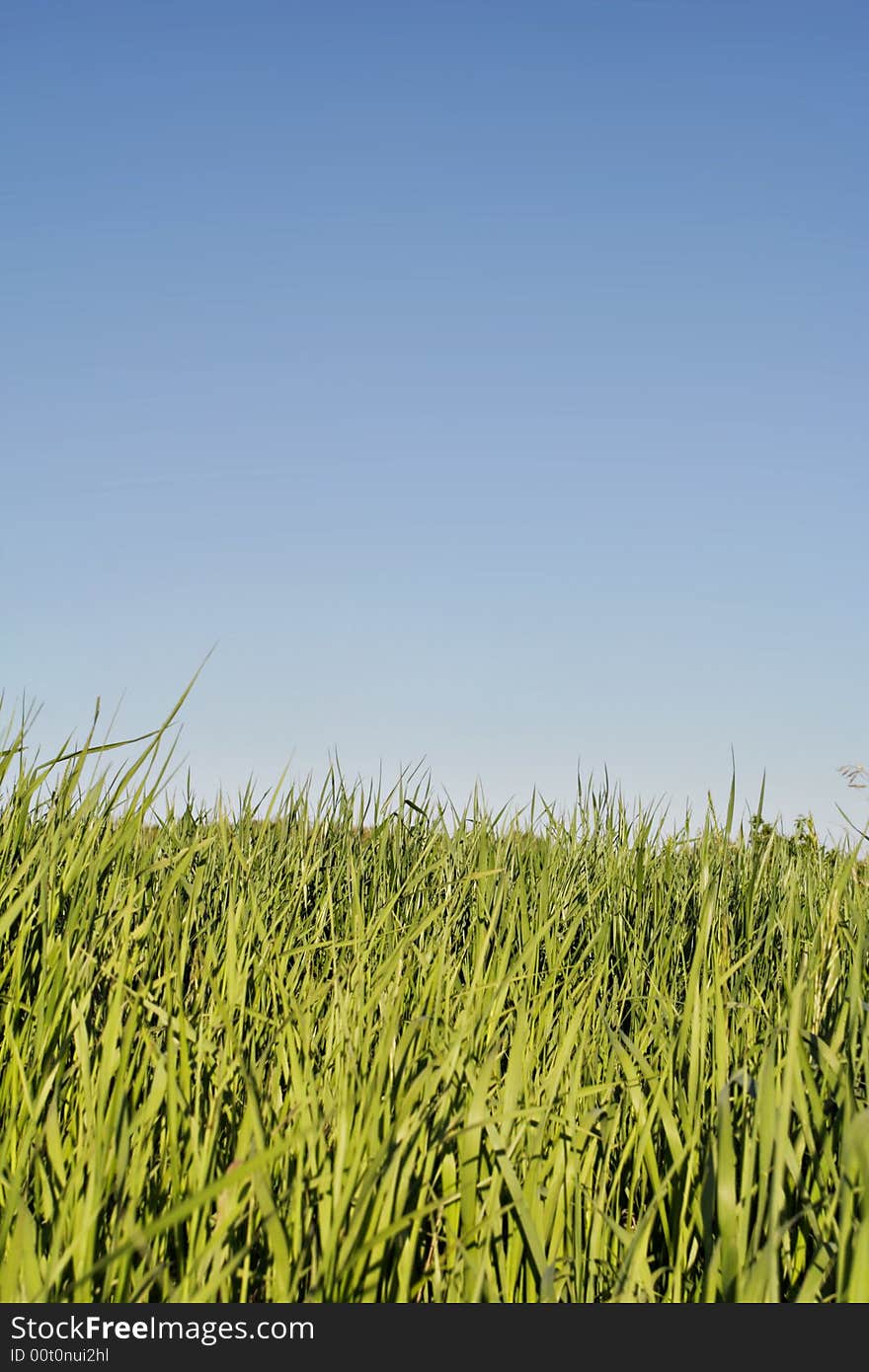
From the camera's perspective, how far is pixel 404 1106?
1497 millimetres

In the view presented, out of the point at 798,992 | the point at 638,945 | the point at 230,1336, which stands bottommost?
the point at 230,1336

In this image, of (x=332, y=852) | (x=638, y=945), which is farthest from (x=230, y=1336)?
(x=332, y=852)

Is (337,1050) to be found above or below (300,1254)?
above

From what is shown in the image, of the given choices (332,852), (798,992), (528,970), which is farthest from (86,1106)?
(332,852)

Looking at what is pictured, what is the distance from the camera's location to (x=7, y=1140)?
1.60 meters

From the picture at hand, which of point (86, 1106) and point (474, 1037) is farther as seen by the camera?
point (474, 1037)

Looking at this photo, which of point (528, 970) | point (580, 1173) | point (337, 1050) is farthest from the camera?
point (528, 970)

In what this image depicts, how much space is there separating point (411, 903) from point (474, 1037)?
3.39ft

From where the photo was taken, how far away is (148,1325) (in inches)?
50.3

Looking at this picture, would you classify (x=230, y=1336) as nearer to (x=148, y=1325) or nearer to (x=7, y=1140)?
(x=148, y=1325)

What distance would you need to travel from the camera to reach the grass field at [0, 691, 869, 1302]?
1370 millimetres

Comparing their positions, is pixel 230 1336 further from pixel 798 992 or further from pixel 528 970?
pixel 528 970

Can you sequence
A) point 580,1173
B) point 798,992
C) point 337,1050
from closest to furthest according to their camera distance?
point 798,992
point 580,1173
point 337,1050

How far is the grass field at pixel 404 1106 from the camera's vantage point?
137cm
